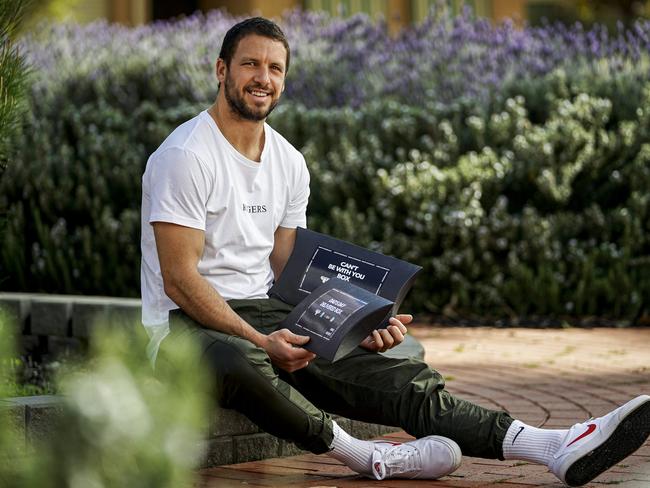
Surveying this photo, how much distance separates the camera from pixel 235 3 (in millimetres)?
18156

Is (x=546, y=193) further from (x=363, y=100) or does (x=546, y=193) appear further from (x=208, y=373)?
(x=208, y=373)

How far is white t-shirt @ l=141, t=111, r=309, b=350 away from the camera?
420 centimetres

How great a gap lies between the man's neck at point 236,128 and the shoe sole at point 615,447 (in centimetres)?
155

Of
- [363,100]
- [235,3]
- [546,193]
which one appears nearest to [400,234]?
[546,193]

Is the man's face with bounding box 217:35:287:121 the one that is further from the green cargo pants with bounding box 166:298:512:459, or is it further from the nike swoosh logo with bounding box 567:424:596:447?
the nike swoosh logo with bounding box 567:424:596:447

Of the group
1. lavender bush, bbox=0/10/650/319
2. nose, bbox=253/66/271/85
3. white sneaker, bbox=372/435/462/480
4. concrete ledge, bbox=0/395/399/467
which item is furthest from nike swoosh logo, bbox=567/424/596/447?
lavender bush, bbox=0/10/650/319

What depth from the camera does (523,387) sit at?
19.1 feet

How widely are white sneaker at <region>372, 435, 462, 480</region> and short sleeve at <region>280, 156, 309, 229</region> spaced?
0.97 metres

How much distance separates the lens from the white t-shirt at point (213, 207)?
4.20m

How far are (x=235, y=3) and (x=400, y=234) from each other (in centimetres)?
1013

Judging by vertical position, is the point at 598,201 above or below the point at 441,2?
below

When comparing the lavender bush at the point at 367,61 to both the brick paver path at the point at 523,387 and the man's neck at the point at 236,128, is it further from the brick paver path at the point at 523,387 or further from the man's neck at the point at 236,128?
the man's neck at the point at 236,128

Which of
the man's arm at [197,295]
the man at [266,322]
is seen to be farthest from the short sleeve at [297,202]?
the man's arm at [197,295]

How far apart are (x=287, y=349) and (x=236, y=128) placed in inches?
34.6
